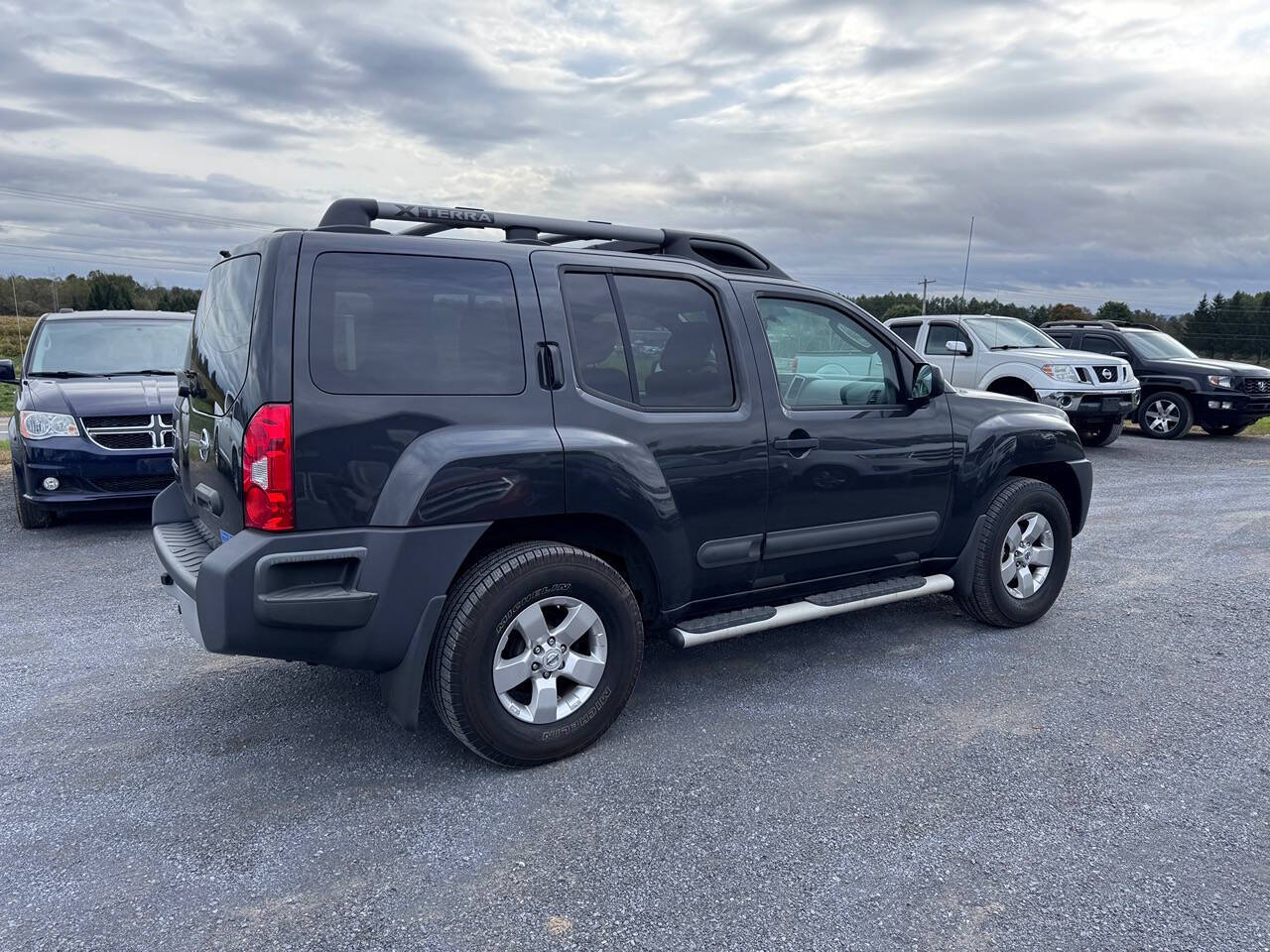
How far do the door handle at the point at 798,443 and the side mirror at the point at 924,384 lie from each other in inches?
27.4

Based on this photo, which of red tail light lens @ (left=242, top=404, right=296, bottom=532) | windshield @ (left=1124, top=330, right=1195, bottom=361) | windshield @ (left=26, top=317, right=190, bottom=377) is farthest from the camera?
windshield @ (left=1124, top=330, right=1195, bottom=361)

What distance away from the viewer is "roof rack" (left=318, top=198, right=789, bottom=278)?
349 cm

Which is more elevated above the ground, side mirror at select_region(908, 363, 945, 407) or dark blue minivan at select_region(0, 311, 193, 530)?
side mirror at select_region(908, 363, 945, 407)

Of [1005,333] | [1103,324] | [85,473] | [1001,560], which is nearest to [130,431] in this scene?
[85,473]

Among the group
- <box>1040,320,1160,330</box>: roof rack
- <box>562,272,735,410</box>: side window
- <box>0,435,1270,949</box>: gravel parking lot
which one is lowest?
<box>0,435,1270,949</box>: gravel parking lot

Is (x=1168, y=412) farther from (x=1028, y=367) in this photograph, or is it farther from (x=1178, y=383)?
(x=1028, y=367)

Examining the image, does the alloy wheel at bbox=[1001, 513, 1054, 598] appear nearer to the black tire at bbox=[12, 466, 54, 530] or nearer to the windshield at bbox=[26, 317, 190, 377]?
the windshield at bbox=[26, 317, 190, 377]

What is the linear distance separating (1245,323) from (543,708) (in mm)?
60139

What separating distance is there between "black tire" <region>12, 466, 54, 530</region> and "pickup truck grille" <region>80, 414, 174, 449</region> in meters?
0.78

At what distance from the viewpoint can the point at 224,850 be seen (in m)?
2.87

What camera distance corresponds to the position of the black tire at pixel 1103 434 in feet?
45.4

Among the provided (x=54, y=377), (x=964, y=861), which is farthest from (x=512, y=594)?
(x=54, y=377)

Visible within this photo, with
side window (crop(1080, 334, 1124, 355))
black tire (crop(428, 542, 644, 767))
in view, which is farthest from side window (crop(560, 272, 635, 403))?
side window (crop(1080, 334, 1124, 355))

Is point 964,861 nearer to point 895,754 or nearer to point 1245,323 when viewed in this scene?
point 895,754
